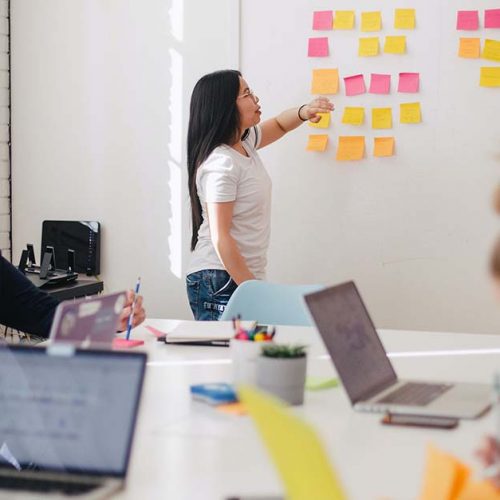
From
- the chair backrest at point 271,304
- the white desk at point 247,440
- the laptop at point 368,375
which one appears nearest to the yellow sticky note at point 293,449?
the white desk at point 247,440

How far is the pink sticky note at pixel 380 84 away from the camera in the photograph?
12.6 feet

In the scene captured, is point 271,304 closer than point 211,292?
Yes

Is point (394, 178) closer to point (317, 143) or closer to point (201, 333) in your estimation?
point (317, 143)

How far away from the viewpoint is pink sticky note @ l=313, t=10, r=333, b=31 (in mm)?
3898

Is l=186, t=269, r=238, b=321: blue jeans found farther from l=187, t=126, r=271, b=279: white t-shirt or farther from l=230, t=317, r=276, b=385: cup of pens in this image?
l=230, t=317, r=276, b=385: cup of pens

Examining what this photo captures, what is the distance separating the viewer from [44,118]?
173 inches

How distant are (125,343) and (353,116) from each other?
72.9 inches

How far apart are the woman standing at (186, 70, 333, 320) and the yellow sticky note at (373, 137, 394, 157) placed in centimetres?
55

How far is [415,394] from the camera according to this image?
189 centimetres

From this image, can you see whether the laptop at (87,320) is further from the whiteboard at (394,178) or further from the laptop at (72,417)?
the whiteboard at (394,178)

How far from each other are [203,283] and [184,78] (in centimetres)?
107

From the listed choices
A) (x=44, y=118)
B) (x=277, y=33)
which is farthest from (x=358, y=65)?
(x=44, y=118)

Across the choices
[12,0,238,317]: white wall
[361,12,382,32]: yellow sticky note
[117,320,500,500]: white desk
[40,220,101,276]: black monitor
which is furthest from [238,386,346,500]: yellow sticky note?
[40,220,101,276]: black monitor

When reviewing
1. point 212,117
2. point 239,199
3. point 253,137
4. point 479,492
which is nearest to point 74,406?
point 479,492
